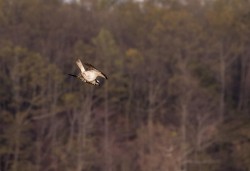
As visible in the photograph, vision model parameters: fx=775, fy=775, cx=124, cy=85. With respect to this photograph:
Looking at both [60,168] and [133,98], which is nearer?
[60,168]

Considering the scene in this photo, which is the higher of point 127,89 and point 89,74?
point 127,89

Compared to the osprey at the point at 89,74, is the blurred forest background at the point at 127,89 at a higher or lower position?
higher

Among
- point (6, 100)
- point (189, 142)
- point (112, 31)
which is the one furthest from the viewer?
point (112, 31)

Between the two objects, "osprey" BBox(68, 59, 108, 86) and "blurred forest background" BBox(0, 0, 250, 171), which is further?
"blurred forest background" BBox(0, 0, 250, 171)

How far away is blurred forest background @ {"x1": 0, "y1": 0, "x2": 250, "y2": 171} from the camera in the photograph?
3341 cm

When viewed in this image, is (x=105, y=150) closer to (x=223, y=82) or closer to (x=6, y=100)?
(x=6, y=100)

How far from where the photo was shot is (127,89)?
38.5 m

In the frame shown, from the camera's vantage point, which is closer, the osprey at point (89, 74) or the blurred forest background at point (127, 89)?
the osprey at point (89, 74)

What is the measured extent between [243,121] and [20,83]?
1079 cm

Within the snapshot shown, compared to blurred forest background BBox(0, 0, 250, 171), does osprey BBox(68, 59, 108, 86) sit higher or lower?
lower

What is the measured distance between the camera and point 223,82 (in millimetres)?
39875

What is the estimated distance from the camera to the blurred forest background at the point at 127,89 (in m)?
33.4

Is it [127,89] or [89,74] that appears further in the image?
[127,89]

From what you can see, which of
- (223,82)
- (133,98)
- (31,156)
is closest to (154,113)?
(133,98)
